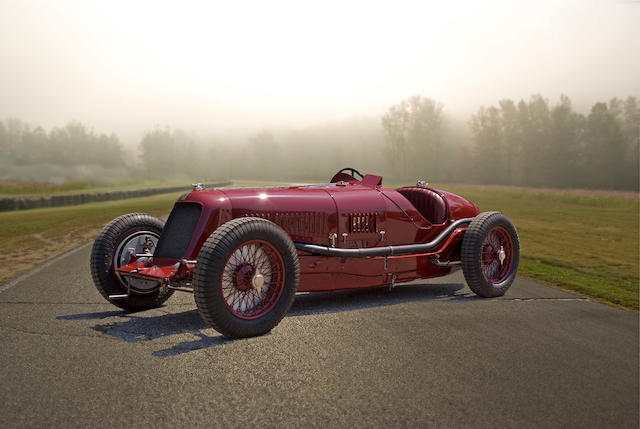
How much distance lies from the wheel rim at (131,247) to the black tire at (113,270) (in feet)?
0.08

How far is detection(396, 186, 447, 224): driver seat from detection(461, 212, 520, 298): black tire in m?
0.45

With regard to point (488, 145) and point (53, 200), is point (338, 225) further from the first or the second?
point (488, 145)

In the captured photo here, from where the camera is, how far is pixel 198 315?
18.2 feet

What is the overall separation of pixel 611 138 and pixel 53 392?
78.7 m

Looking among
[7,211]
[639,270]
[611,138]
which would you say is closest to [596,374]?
[639,270]

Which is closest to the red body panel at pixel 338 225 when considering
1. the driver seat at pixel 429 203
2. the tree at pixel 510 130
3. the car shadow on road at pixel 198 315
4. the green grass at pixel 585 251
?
the driver seat at pixel 429 203

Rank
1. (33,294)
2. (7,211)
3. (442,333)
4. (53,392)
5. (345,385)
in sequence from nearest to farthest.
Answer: (53,392) < (345,385) < (442,333) < (33,294) < (7,211)

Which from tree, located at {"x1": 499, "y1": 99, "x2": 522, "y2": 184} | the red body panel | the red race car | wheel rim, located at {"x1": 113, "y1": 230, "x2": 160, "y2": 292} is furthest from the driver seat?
tree, located at {"x1": 499, "y1": 99, "x2": 522, "y2": 184}

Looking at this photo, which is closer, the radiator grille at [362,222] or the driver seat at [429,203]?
the radiator grille at [362,222]

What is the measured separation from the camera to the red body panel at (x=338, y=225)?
5250mm

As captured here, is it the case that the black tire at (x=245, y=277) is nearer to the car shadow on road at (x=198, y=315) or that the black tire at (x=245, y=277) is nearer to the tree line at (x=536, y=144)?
the car shadow on road at (x=198, y=315)

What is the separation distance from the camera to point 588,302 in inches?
293

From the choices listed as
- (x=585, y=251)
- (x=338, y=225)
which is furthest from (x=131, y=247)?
(x=585, y=251)

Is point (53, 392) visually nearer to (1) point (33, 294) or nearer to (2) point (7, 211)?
(1) point (33, 294)
